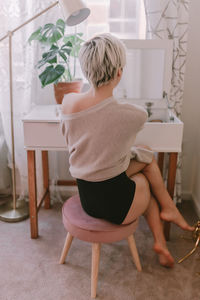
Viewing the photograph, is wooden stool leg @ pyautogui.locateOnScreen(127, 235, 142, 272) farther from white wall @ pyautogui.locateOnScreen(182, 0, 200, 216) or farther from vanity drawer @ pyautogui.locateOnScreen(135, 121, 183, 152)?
white wall @ pyautogui.locateOnScreen(182, 0, 200, 216)

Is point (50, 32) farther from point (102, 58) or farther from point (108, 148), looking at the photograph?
point (108, 148)

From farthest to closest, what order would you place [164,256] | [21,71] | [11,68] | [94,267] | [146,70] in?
1. [21,71]
2. [146,70]
3. [11,68]
4. [164,256]
5. [94,267]

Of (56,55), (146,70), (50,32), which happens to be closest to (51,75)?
(56,55)

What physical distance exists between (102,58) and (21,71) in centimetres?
114

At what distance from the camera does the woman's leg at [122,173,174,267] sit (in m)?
1.52

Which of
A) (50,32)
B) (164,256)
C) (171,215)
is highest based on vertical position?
(50,32)

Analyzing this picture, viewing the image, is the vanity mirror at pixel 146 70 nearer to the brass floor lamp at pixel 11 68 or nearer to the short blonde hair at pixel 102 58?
the brass floor lamp at pixel 11 68

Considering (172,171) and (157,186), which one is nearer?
(157,186)

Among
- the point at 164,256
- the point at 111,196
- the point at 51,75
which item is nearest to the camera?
the point at 111,196

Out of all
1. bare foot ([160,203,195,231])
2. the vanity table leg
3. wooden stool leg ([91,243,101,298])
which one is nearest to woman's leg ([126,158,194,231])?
bare foot ([160,203,195,231])

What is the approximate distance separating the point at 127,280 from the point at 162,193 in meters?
0.51

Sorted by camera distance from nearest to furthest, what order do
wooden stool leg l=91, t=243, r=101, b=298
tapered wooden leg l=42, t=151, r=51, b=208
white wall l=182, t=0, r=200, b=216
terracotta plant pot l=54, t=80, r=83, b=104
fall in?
wooden stool leg l=91, t=243, r=101, b=298
terracotta plant pot l=54, t=80, r=83, b=104
white wall l=182, t=0, r=200, b=216
tapered wooden leg l=42, t=151, r=51, b=208

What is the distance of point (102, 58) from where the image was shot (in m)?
1.26

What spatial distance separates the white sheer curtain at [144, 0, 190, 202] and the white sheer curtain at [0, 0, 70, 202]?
61 centimetres
